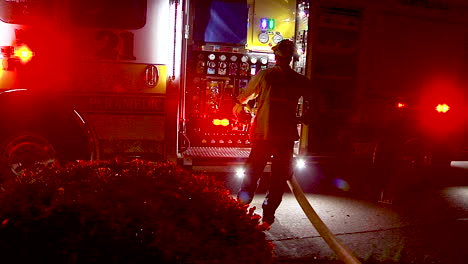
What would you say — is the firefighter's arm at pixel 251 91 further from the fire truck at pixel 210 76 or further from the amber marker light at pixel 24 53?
Result: the amber marker light at pixel 24 53

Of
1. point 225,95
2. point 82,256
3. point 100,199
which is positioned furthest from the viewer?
point 225,95

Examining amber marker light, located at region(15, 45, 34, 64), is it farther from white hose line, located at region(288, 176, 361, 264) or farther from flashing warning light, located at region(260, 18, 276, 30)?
flashing warning light, located at region(260, 18, 276, 30)

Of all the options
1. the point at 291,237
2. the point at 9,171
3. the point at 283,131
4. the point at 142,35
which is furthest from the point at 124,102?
the point at 291,237

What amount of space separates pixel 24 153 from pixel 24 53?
100cm

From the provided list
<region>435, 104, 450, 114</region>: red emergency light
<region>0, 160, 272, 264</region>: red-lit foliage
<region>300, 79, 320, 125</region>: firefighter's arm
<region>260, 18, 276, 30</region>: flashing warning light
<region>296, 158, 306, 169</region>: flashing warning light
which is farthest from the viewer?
<region>260, 18, 276, 30</region>: flashing warning light

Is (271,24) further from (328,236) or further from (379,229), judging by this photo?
(328,236)

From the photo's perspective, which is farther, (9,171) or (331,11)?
(331,11)

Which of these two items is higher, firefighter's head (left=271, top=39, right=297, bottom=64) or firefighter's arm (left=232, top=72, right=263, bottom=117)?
firefighter's head (left=271, top=39, right=297, bottom=64)

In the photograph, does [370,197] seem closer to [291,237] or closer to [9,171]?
[291,237]

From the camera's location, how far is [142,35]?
4.86 meters

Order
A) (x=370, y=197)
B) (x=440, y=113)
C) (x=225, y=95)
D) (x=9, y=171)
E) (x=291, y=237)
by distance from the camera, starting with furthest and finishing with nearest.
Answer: (x=225, y=95)
(x=440, y=113)
(x=370, y=197)
(x=9, y=171)
(x=291, y=237)

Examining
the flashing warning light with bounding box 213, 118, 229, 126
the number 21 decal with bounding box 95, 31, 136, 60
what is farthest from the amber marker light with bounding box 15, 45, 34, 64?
the flashing warning light with bounding box 213, 118, 229, 126

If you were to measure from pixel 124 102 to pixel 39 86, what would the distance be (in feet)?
2.76

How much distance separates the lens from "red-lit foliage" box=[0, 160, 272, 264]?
220 centimetres
